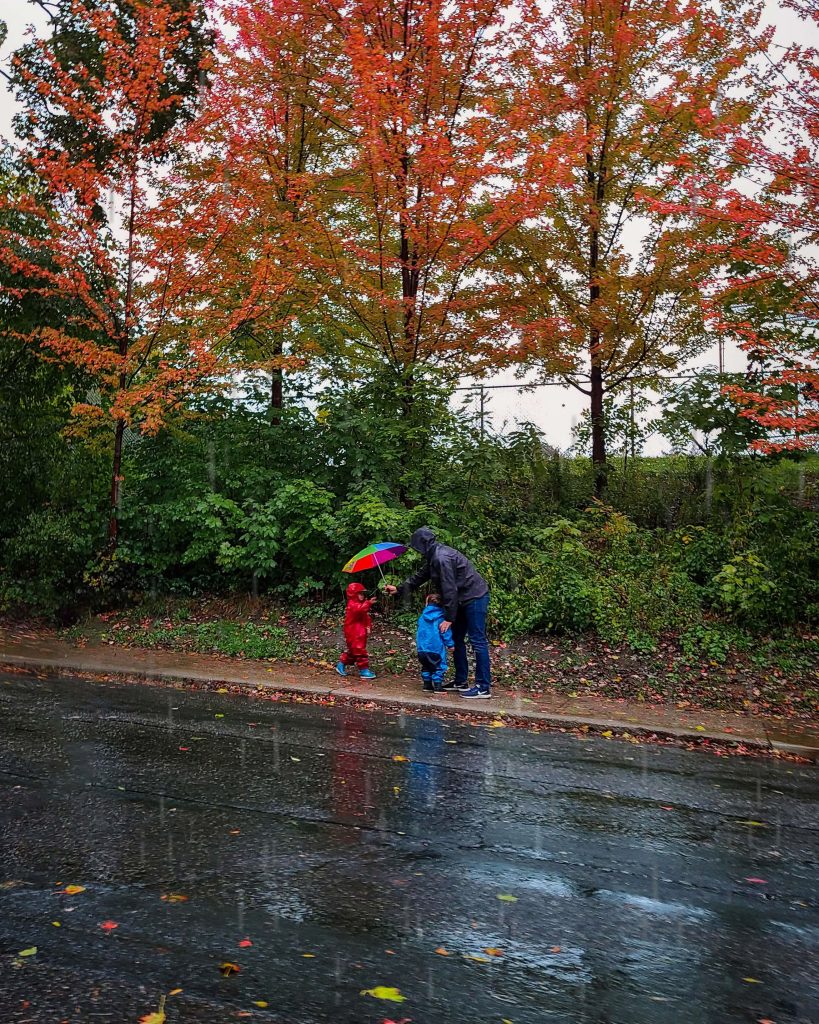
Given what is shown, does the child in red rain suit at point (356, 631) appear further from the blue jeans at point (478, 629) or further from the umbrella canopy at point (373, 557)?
the blue jeans at point (478, 629)

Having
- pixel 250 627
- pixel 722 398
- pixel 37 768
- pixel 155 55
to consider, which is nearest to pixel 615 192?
pixel 722 398

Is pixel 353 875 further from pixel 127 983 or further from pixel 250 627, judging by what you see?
pixel 250 627

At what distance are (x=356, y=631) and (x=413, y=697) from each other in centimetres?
149

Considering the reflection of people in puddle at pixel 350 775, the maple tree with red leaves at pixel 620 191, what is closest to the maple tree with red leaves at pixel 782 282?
the maple tree with red leaves at pixel 620 191

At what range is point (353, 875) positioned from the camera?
4.38 meters

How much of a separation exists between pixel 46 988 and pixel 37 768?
10.9 ft

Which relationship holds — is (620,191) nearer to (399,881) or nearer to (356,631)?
(356,631)

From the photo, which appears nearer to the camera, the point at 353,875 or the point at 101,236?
the point at 353,875

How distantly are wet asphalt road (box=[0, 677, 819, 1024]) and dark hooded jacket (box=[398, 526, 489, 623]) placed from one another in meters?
2.15

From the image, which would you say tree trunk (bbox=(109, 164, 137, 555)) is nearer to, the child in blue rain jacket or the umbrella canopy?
the umbrella canopy

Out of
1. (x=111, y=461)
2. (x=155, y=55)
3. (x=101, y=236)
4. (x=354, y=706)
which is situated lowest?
(x=354, y=706)

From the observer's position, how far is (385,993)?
10.6ft

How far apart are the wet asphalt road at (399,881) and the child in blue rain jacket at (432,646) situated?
228cm

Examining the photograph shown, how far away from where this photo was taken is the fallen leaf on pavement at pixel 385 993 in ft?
10.5
